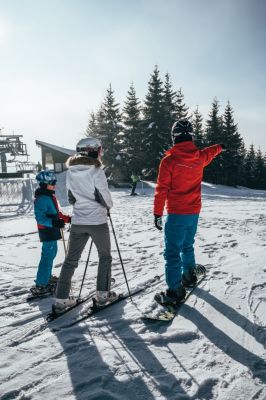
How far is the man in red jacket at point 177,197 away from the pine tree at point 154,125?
29.9 m

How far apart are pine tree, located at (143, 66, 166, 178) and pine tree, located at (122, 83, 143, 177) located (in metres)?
0.72

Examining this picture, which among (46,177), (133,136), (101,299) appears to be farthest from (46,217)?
(133,136)

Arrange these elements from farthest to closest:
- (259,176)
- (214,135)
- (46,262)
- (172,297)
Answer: (259,176) → (214,135) → (46,262) → (172,297)

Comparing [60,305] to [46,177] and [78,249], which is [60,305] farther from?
[46,177]

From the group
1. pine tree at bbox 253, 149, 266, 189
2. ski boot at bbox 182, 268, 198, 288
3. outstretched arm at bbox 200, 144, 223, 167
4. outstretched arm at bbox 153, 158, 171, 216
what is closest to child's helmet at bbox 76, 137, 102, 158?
outstretched arm at bbox 153, 158, 171, 216

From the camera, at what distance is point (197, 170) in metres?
4.08

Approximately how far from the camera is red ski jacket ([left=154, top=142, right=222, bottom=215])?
3.90m

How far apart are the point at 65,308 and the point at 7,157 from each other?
35.8 metres

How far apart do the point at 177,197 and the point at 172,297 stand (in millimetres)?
1262

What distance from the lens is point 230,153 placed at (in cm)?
4056

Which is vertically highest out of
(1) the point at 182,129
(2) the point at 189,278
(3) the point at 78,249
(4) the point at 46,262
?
(1) the point at 182,129

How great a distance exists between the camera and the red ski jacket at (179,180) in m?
3.90

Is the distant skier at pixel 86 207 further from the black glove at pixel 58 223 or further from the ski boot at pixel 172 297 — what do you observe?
the ski boot at pixel 172 297

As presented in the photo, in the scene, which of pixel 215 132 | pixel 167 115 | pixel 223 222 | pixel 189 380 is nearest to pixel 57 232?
pixel 189 380
